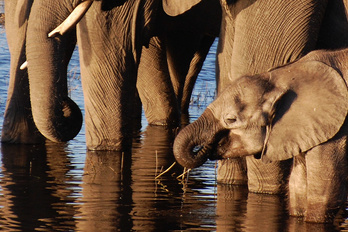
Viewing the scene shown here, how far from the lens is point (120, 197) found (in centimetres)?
799

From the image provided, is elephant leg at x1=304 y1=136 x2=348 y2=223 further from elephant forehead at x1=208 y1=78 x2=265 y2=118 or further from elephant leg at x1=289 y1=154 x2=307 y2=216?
elephant forehead at x1=208 y1=78 x2=265 y2=118

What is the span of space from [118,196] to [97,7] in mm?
2136

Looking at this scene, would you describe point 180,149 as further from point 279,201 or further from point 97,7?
point 97,7

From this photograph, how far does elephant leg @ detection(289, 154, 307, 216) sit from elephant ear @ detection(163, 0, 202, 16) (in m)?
2.07

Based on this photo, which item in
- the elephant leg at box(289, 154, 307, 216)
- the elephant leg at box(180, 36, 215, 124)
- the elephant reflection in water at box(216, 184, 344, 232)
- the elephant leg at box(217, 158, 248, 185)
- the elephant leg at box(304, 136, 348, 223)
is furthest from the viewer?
the elephant leg at box(180, 36, 215, 124)

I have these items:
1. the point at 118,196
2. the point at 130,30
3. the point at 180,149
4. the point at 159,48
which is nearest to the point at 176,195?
the point at 118,196

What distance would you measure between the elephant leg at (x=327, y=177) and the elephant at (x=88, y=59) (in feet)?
7.54

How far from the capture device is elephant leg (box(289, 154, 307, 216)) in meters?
7.32

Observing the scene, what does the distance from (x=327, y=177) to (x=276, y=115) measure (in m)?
0.50

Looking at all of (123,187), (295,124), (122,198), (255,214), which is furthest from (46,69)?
(295,124)

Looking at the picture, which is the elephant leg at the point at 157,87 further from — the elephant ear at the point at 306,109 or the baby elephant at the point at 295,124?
the elephant ear at the point at 306,109

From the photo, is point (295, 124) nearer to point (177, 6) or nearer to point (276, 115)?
point (276, 115)

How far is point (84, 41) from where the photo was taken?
969 cm

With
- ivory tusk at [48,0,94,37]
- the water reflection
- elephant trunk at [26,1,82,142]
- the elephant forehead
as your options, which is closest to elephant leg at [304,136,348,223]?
the elephant forehead
